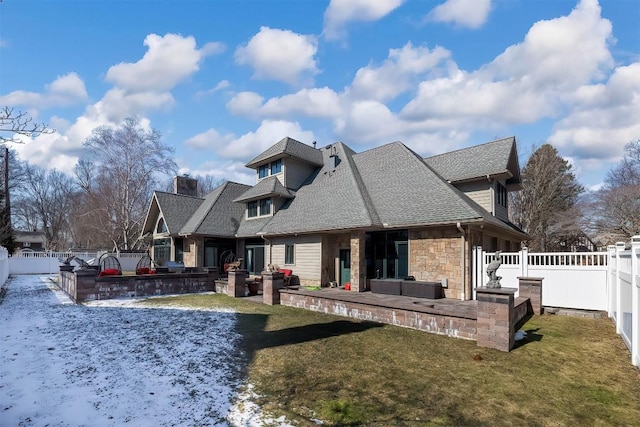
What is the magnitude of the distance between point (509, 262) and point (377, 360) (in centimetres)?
875

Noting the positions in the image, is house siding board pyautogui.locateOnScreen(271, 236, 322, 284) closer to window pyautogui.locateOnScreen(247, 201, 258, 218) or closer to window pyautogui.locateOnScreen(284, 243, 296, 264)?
window pyautogui.locateOnScreen(284, 243, 296, 264)

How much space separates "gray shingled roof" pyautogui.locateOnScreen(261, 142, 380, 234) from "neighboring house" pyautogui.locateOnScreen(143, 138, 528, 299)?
0.08 m

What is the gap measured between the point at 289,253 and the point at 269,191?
Result: 4057mm

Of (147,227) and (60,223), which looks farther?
(60,223)

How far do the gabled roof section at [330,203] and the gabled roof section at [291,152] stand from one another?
67cm

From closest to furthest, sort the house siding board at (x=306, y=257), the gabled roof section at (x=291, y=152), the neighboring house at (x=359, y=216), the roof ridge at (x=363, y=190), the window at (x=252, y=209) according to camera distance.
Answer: the neighboring house at (x=359, y=216)
the roof ridge at (x=363, y=190)
the house siding board at (x=306, y=257)
the gabled roof section at (x=291, y=152)
the window at (x=252, y=209)

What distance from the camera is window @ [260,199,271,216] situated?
20969 millimetres

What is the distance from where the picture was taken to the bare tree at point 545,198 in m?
33.1

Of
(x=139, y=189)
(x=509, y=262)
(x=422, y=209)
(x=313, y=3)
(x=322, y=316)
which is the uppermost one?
(x=313, y=3)

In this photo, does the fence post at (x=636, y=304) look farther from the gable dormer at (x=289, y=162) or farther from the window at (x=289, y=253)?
the gable dormer at (x=289, y=162)

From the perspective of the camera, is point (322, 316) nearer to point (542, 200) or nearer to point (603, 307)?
point (603, 307)

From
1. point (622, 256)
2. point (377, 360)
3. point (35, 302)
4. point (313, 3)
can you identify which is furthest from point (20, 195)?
point (622, 256)

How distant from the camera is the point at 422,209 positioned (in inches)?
546

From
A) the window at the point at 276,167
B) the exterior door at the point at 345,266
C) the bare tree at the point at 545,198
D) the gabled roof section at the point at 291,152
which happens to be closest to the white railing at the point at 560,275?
the exterior door at the point at 345,266
